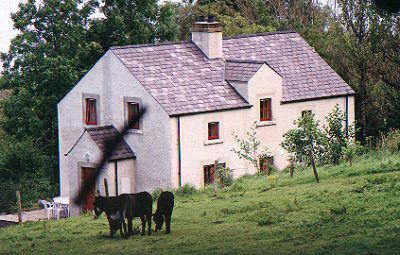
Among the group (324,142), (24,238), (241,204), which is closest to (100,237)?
(24,238)

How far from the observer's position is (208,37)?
1754 inches

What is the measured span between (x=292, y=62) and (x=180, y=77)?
7108mm

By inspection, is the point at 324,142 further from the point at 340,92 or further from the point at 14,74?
the point at 14,74

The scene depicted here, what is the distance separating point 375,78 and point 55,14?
675 inches

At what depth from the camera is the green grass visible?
677 inches

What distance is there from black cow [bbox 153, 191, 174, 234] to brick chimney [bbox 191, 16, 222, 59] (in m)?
24.0

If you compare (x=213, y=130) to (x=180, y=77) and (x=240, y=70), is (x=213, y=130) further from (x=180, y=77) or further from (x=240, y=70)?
(x=240, y=70)

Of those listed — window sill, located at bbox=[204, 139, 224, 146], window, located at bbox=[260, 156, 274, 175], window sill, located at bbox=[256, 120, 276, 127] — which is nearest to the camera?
window sill, located at bbox=[204, 139, 224, 146]

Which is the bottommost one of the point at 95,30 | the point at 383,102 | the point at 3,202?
the point at 3,202

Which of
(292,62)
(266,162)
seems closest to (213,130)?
(266,162)

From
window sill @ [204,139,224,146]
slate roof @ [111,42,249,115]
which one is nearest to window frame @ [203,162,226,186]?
window sill @ [204,139,224,146]

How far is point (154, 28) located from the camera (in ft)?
176

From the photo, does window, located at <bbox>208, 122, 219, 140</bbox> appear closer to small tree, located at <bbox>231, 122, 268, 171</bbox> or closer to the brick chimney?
small tree, located at <bbox>231, 122, 268, 171</bbox>

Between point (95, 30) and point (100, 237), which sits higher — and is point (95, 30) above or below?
above
